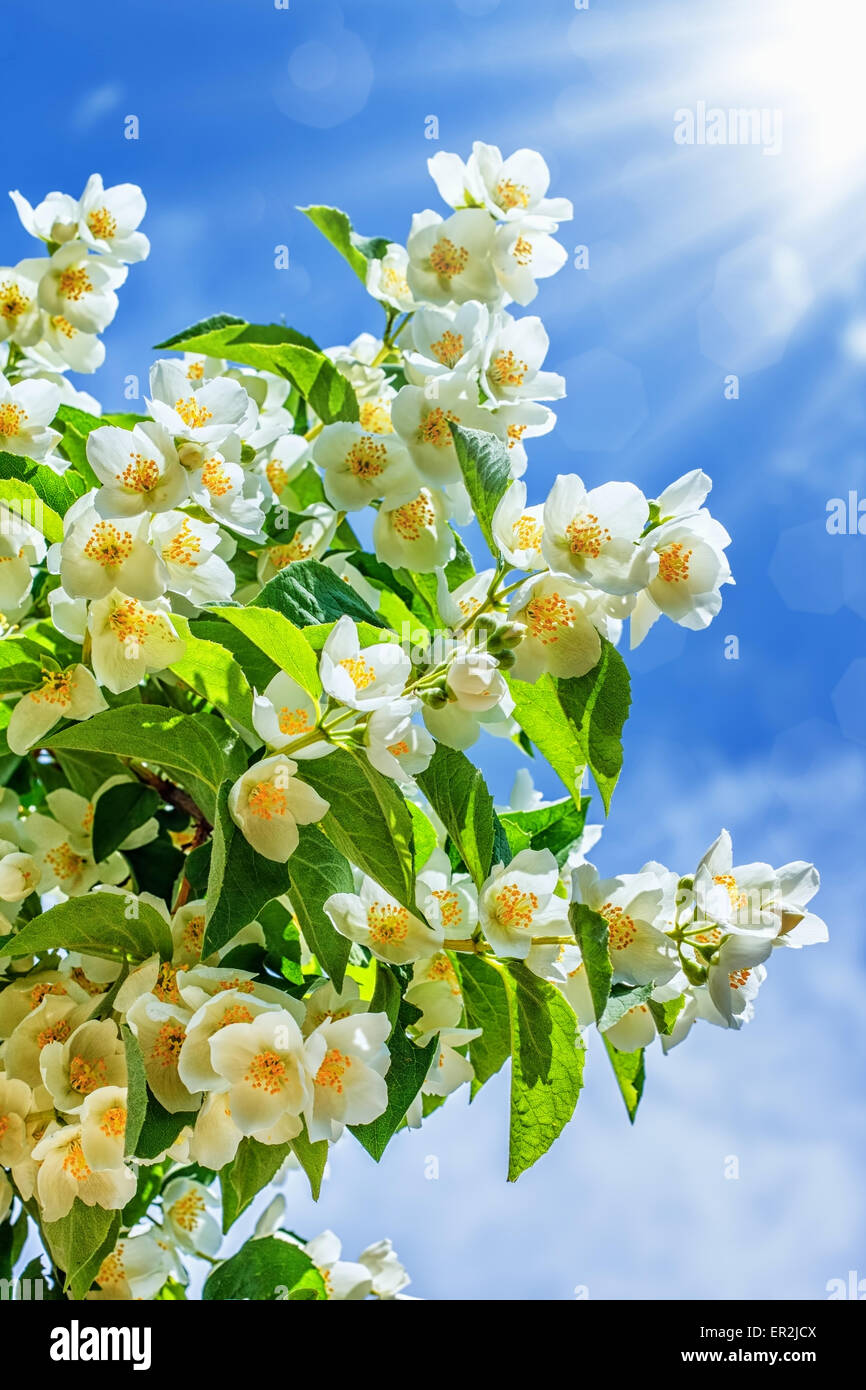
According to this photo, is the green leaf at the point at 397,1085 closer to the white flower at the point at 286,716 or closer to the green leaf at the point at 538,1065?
the green leaf at the point at 538,1065

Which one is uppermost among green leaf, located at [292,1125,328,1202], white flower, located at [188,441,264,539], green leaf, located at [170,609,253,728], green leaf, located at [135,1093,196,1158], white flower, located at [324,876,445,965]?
white flower, located at [188,441,264,539]

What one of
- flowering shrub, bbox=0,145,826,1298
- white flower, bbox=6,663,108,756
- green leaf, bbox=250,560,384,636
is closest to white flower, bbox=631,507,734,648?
flowering shrub, bbox=0,145,826,1298

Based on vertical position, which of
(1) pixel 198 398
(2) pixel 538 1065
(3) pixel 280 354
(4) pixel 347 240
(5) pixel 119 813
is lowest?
(2) pixel 538 1065

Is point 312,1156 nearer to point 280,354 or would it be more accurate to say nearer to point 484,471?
point 484,471

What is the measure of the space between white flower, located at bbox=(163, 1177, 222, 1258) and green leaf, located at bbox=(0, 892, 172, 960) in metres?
0.59

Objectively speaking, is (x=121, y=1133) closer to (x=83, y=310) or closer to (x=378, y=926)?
(x=378, y=926)

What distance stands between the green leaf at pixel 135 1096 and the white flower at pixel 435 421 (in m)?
0.56

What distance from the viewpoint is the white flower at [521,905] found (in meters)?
0.89

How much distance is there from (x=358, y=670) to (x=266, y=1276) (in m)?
0.69

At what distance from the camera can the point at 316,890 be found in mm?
851

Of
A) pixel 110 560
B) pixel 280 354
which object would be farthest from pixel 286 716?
pixel 280 354

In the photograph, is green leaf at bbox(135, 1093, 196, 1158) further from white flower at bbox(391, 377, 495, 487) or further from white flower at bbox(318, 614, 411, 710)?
white flower at bbox(391, 377, 495, 487)

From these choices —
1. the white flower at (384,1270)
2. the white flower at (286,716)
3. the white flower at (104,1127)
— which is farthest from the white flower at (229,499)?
the white flower at (384,1270)

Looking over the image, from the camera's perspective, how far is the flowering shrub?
791mm
